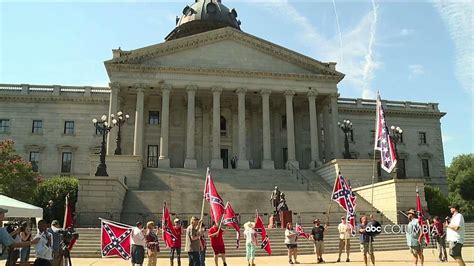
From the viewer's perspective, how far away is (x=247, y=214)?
103ft

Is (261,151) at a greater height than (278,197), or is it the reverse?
(261,151)

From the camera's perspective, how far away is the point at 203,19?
6562cm

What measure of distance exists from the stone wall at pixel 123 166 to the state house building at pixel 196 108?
14.5 ft

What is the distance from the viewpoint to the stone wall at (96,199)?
93.2 ft

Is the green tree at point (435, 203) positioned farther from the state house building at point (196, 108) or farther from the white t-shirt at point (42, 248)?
the white t-shirt at point (42, 248)

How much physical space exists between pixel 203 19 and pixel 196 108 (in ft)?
62.3

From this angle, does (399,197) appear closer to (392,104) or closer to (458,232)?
(458,232)

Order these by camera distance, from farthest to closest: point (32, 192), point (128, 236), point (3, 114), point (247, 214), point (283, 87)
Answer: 1. point (3, 114)
2. point (283, 87)
3. point (32, 192)
4. point (247, 214)
5. point (128, 236)

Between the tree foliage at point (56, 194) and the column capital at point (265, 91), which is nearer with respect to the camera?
the tree foliage at point (56, 194)

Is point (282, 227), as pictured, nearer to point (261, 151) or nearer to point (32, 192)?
point (32, 192)

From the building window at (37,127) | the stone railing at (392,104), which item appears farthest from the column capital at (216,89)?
the building window at (37,127)

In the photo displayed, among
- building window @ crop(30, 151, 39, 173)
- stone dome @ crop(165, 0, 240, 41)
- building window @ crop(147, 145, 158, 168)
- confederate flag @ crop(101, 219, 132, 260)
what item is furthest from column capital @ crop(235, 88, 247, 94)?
confederate flag @ crop(101, 219, 132, 260)

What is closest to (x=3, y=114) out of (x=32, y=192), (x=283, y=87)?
(x=32, y=192)

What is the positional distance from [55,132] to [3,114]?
6441 mm
